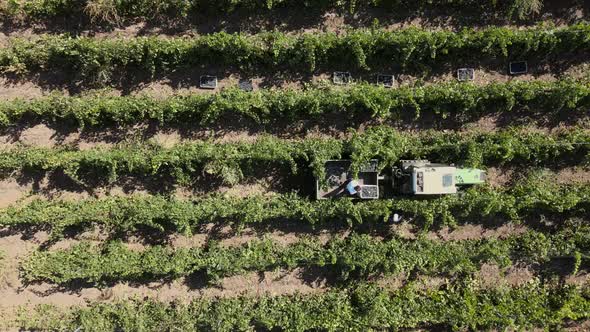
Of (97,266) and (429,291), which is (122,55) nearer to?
(97,266)

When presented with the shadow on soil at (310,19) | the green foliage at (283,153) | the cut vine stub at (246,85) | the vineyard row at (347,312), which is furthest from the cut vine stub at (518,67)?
the cut vine stub at (246,85)

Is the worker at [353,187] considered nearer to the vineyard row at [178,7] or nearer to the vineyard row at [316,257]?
the vineyard row at [316,257]

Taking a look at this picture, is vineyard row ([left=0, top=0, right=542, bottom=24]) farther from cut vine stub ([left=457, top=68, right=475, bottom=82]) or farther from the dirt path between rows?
cut vine stub ([left=457, top=68, right=475, bottom=82])

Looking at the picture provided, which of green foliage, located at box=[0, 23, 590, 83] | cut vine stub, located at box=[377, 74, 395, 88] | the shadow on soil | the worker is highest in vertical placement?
the shadow on soil

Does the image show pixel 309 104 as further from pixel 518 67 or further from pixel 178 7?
pixel 518 67

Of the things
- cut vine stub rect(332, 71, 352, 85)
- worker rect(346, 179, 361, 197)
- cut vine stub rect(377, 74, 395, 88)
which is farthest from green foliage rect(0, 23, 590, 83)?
worker rect(346, 179, 361, 197)

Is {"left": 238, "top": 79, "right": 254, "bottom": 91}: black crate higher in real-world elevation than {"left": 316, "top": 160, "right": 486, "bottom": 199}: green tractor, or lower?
higher

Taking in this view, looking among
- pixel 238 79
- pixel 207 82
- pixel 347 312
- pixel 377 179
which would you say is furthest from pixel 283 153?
pixel 347 312
